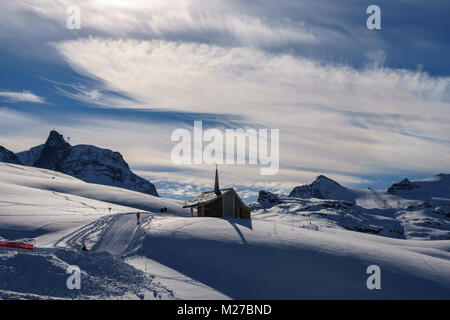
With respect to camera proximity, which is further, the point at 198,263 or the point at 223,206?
the point at 223,206

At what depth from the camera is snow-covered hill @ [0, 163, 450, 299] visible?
19.3m

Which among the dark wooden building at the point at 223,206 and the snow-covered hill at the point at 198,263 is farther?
the dark wooden building at the point at 223,206

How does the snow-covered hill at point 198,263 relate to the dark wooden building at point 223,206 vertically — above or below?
below

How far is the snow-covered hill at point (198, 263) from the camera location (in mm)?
19297

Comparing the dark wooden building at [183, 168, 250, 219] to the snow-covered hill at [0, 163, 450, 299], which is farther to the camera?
the dark wooden building at [183, 168, 250, 219]

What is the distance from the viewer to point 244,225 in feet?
111

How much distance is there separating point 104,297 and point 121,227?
1681cm

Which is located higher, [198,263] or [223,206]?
[223,206]

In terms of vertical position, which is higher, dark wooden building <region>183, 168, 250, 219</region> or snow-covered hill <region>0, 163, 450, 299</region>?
dark wooden building <region>183, 168, 250, 219</region>

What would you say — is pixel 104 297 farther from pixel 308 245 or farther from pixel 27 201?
pixel 27 201

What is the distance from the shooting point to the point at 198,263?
24969 mm
